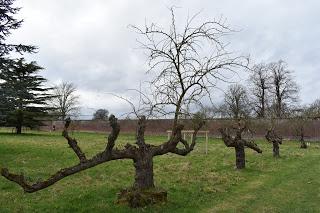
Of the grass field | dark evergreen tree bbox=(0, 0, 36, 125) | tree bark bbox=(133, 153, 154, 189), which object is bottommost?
the grass field

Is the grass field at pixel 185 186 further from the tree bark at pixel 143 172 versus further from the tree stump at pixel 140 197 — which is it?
the tree bark at pixel 143 172

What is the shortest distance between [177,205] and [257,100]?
54.5 meters

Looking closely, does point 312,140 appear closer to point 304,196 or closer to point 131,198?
point 304,196

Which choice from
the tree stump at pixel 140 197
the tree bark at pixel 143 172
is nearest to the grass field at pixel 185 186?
the tree stump at pixel 140 197

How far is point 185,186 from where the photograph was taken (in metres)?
12.4

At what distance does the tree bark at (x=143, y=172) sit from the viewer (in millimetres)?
9797

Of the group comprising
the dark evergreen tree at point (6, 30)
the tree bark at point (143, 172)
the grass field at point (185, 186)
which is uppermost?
the dark evergreen tree at point (6, 30)

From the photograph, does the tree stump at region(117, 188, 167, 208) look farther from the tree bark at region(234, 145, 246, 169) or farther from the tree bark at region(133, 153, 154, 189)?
the tree bark at region(234, 145, 246, 169)

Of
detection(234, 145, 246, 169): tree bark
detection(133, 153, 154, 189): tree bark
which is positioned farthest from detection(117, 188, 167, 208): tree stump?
detection(234, 145, 246, 169): tree bark

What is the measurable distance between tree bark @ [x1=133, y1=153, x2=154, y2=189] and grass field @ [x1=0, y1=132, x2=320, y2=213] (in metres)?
0.64

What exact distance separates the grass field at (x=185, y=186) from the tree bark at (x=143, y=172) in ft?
2.09

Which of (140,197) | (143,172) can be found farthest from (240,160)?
(140,197)

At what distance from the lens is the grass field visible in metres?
9.98

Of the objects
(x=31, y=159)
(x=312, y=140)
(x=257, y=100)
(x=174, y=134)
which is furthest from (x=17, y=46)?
(x=257, y=100)
